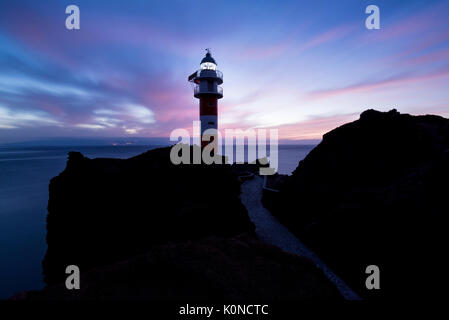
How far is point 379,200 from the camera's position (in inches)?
256

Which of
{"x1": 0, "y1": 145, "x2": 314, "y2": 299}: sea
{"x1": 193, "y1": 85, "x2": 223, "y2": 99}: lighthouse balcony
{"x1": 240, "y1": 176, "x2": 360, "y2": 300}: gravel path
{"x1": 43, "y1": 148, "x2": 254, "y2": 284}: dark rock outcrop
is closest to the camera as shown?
{"x1": 240, "y1": 176, "x2": 360, "y2": 300}: gravel path

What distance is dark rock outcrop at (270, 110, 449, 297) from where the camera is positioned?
5.05m

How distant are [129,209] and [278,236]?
252 inches

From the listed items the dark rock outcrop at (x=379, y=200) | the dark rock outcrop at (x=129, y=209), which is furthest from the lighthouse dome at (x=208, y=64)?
the dark rock outcrop at (x=129, y=209)

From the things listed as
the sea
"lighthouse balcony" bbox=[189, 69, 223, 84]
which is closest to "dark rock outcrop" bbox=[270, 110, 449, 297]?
"lighthouse balcony" bbox=[189, 69, 223, 84]

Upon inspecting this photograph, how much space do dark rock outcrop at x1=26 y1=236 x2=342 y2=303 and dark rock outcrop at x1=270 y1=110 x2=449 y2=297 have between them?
262 centimetres

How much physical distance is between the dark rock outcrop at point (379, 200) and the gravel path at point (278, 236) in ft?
1.09

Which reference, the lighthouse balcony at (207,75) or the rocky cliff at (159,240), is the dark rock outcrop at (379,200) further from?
the lighthouse balcony at (207,75)

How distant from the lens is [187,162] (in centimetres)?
805

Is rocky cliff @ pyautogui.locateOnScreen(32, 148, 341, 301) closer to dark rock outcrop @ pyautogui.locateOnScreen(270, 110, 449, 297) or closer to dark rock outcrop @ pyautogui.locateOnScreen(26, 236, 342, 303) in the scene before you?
dark rock outcrop @ pyautogui.locateOnScreen(26, 236, 342, 303)
